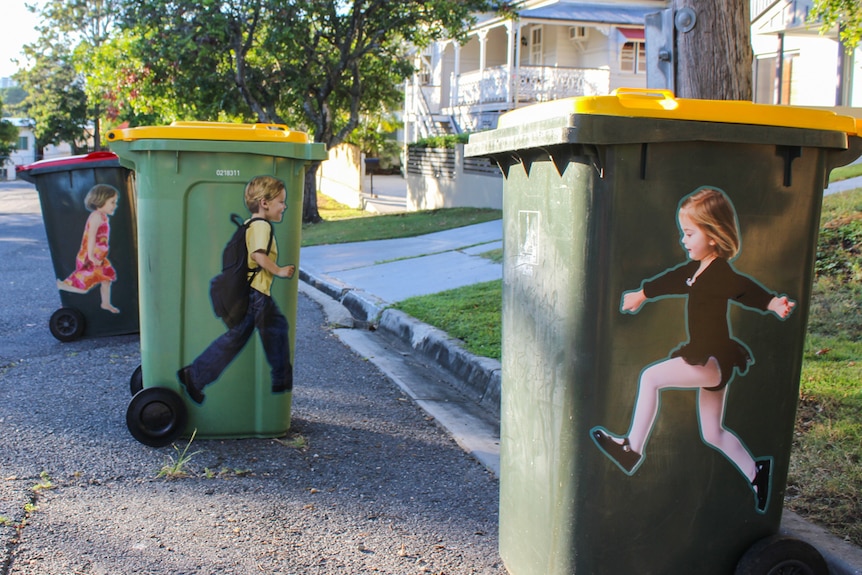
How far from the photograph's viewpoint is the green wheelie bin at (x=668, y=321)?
8.33 feet

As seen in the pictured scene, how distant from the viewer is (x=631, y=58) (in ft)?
83.7

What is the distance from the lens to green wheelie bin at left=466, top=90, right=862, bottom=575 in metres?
2.54

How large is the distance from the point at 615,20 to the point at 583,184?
75.9 ft

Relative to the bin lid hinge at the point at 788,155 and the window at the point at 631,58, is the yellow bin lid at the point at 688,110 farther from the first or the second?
the window at the point at 631,58

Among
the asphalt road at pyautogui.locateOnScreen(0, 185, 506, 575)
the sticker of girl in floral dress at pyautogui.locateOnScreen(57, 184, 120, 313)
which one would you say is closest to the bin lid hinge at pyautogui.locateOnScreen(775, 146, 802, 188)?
the asphalt road at pyautogui.locateOnScreen(0, 185, 506, 575)

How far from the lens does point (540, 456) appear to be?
2809 mm

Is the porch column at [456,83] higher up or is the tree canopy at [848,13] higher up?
the porch column at [456,83]

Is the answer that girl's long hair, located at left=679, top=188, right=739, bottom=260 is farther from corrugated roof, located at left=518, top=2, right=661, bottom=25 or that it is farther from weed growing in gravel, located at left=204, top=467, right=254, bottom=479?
corrugated roof, located at left=518, top=2, right=661, bottom=25

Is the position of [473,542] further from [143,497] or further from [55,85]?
[55,85]

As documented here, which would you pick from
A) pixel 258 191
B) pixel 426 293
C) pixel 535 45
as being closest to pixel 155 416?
pixel 258 191

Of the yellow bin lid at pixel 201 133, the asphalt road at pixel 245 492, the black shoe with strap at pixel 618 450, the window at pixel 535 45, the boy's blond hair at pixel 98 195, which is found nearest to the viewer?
the black shoe with strap at pixel 618 450

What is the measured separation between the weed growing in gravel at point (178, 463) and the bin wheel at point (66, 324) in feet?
9.98

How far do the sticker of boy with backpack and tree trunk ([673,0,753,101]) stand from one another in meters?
2.34

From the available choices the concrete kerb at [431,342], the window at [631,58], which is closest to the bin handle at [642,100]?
the concrete kerb at [431,342]
